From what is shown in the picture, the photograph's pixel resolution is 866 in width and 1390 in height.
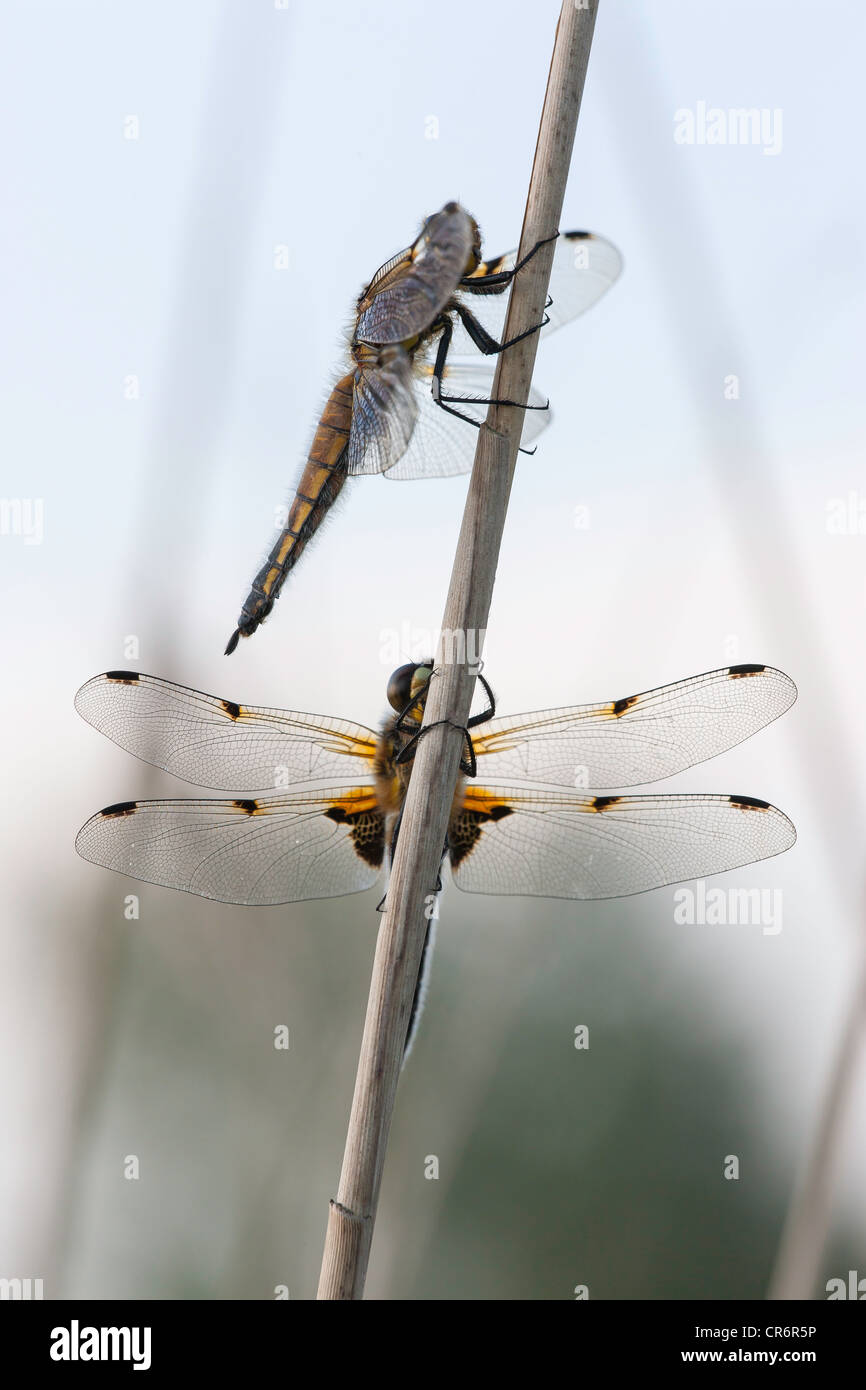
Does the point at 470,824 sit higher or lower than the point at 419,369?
lower

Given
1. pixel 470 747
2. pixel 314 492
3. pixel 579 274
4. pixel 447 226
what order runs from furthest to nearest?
1. pixel 579 274
2. pixel 314 492
3. pixel 470 747
4. pixel 447 226

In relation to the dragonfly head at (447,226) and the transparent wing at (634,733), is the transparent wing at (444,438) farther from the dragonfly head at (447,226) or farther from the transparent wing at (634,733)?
the transparent wing at (634,733)

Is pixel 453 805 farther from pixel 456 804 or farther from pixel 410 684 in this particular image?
pixel 410 684

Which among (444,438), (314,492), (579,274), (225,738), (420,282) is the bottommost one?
(225,738)

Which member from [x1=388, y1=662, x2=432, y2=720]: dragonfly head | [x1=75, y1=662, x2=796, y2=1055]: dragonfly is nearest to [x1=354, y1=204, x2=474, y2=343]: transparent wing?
[x1=388, y1=662, x2=432, y2=720]: dragonfly head

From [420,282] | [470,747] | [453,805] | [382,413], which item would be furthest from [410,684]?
[420,282]

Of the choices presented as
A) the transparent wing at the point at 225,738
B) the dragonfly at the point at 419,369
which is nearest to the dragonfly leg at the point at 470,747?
the transparent wing at the point at 225,738
